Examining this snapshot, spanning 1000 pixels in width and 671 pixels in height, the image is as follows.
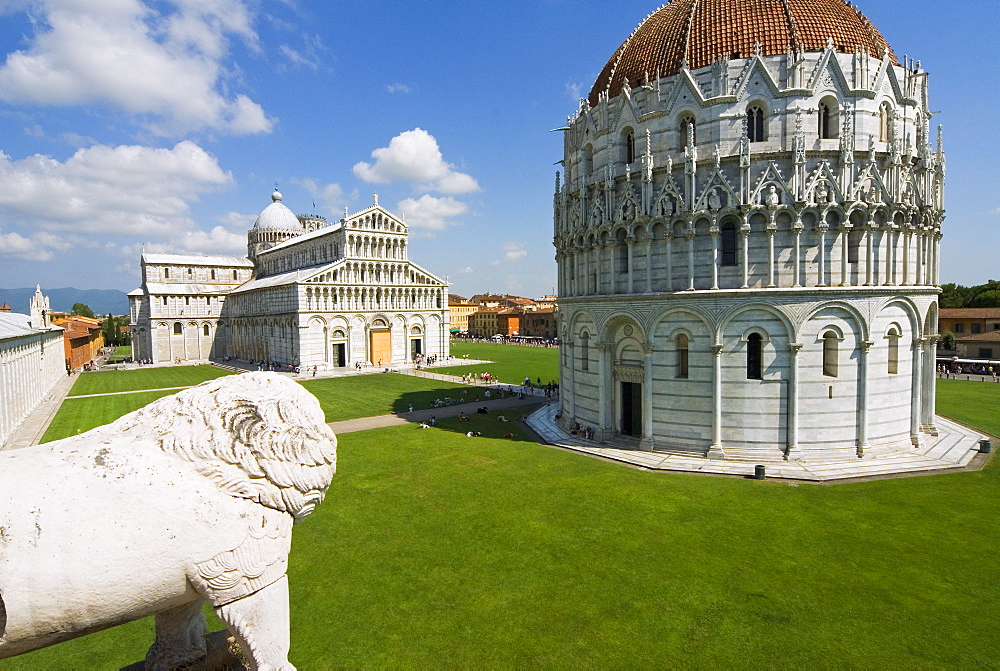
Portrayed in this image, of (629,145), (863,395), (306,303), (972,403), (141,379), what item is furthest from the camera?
(306,303)

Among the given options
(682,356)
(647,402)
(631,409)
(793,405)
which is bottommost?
(631,409)

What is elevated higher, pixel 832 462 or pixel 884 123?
pixel 884 123

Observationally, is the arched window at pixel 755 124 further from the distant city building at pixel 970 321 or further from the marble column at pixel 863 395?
the distant city building at pixel 970 321

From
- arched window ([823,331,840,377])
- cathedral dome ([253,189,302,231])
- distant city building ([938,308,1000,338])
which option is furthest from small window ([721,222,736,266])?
cathedral dome ([253,189,302,231])

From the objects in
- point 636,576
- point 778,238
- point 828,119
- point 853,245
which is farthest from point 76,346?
point 853,245

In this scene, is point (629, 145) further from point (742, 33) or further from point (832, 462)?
point (832, 462)

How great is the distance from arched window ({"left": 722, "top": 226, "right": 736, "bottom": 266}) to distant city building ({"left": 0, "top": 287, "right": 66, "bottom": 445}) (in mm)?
39313

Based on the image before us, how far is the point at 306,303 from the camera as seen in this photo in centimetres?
6581

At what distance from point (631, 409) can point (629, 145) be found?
45.7ft

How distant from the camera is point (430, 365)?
7156 cm

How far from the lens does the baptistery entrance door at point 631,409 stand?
29.0 metres

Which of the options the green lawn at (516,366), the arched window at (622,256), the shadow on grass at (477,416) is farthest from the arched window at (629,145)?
the green lawn at (516,366)

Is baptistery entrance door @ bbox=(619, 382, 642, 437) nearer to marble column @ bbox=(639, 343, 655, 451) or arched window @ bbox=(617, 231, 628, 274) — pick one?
marble column @ bbox=(639, 343, 655, 451)

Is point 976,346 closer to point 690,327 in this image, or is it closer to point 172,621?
point 690,327
